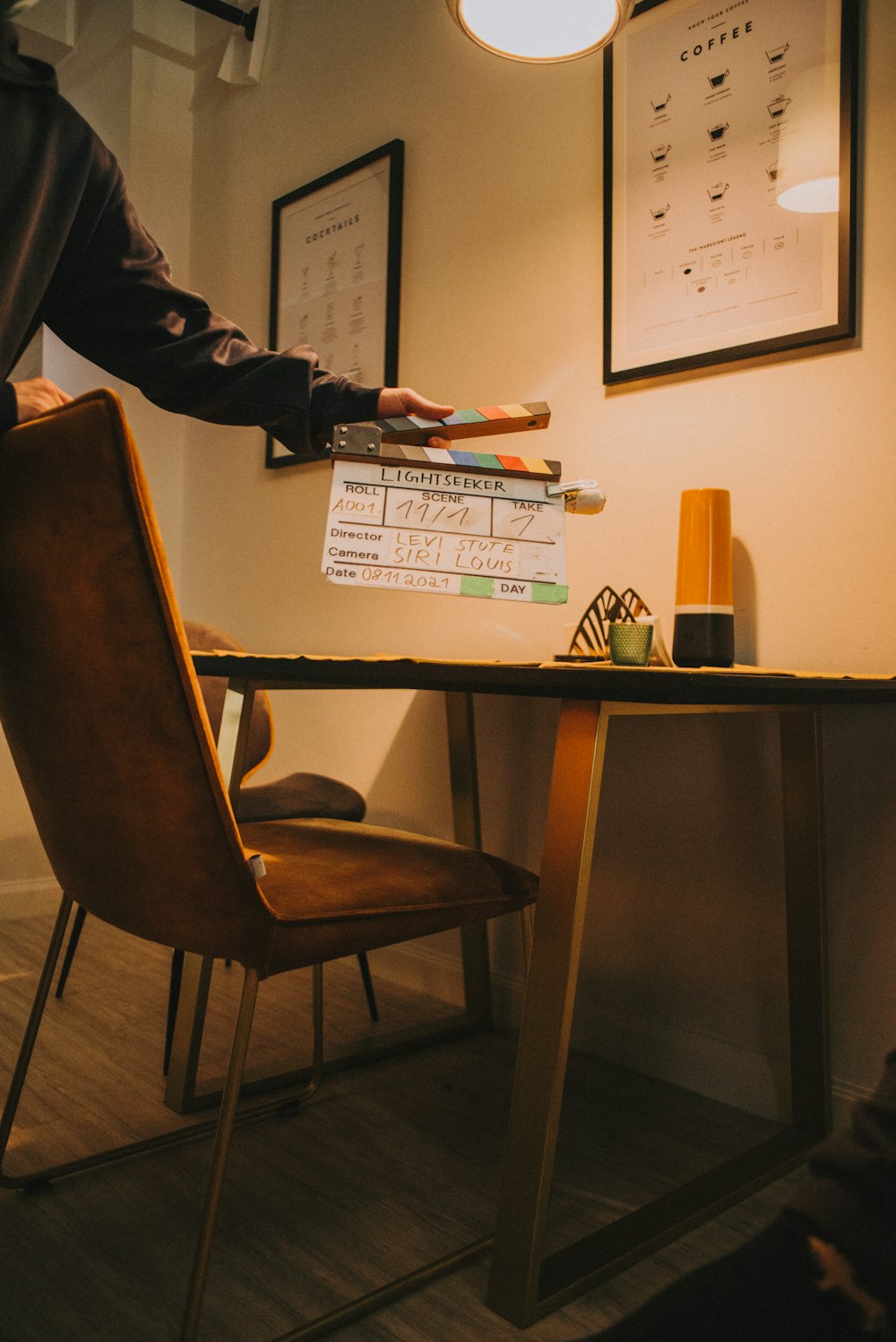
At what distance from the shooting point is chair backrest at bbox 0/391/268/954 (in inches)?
36.2

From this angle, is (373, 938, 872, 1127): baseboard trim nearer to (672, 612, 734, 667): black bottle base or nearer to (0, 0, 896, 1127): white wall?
(0, 0, 896, 1127): white wall

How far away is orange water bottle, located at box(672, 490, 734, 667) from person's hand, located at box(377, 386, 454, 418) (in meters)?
0.56

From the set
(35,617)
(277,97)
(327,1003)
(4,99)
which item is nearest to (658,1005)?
(327,1003)

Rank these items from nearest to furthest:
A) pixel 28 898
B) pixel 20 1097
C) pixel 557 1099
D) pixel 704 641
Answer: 1. pixel 557 1099
2. pixel 20 1097
3. pixel 704 641
4. pixel 28 898

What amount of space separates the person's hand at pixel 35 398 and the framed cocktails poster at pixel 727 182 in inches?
47.3

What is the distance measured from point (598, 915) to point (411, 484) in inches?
43.6

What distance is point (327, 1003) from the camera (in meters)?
2.17

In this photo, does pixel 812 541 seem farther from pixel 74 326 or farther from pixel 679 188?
pixel 74 326

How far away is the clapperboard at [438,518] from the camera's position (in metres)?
1.19

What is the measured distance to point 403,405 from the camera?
137cm

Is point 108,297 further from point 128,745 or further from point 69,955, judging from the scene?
point 69,955

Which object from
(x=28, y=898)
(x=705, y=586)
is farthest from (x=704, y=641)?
(x=28, y=898)

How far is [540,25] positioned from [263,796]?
1521 mm

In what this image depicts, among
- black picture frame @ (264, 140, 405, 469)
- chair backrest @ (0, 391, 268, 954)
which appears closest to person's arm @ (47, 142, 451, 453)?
chair backrest @ (0, 391, 268, 954)
